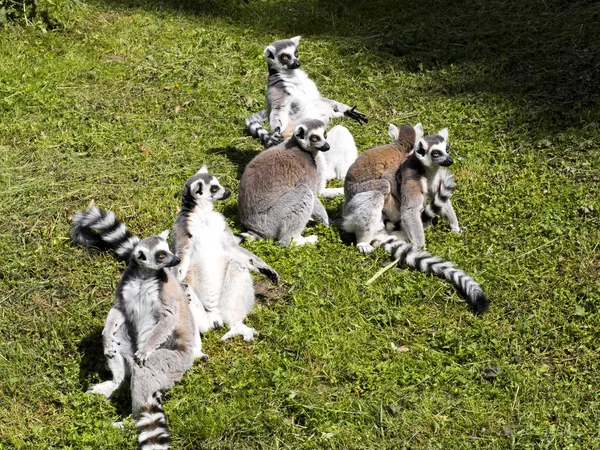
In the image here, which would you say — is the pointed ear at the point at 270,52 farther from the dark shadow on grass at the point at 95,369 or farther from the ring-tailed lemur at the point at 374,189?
the dark shadow on grass at the point at 95,369

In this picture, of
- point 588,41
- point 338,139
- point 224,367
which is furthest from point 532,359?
point 588,41

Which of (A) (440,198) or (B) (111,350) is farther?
(A) (440,198)

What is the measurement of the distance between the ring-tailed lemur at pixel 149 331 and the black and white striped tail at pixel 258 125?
3.09 m

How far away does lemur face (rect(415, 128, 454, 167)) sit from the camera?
246 inches

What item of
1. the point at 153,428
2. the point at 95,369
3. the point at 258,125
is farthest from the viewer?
the point at 258,125

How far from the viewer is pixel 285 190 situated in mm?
6496

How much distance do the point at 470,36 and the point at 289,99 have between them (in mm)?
3436

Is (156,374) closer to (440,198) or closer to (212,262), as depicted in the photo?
(212,262)

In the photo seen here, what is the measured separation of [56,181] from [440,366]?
4.21 meters

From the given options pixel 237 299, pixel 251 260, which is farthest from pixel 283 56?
pixel 237 299

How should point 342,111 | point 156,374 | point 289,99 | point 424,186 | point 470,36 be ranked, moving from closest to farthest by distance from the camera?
point 156,374, point 424,186, point 289,99, point 342,111, point 470,36

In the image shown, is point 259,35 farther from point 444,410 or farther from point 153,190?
point 444,410

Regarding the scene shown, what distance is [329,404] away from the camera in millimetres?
4738

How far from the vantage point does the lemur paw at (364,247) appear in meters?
6.30
